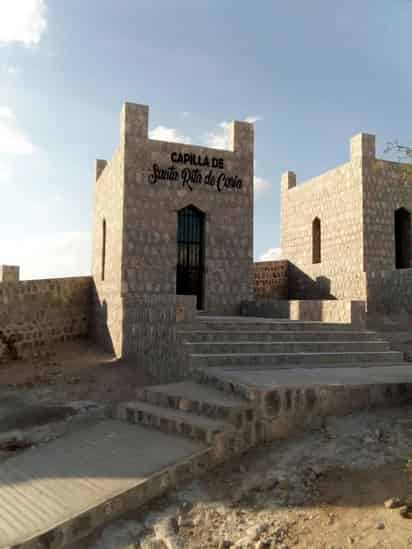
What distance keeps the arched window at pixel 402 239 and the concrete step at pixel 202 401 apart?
13.5m

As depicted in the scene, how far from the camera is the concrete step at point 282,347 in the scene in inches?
314

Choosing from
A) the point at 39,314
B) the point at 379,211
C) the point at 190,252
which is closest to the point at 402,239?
the point at 379,211

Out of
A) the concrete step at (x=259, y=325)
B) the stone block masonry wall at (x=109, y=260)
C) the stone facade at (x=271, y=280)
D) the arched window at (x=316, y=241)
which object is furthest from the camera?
the stone facade at (x=271, y=280)

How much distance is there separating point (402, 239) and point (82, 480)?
16.3 metres

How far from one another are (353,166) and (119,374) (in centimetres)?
1162

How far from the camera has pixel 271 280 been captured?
2019cm

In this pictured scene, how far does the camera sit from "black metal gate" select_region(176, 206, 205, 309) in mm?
14594

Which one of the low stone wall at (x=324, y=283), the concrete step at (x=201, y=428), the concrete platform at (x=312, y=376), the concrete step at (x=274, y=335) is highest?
the low stone wall at (x=324, y=283)

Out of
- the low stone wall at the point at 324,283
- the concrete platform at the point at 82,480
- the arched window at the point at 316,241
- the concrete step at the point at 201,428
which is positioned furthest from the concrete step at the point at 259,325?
the arched window at the point at 316,241

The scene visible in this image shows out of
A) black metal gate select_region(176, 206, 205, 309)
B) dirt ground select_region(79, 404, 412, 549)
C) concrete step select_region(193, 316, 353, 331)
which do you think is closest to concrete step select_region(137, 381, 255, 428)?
dirt ground select_region(79, 404, 412, 549)

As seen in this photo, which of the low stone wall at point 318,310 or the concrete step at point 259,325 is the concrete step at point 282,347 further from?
the low stone wall at point 318,310

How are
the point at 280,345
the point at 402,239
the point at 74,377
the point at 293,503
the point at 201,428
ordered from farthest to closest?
the point at 402,239 < the point at 74,377 < the point at 280,345 < the point at 201,428 < the point at 293,503

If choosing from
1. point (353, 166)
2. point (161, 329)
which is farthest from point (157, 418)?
point (353, 166)

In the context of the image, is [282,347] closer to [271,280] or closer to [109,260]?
[109,260]
